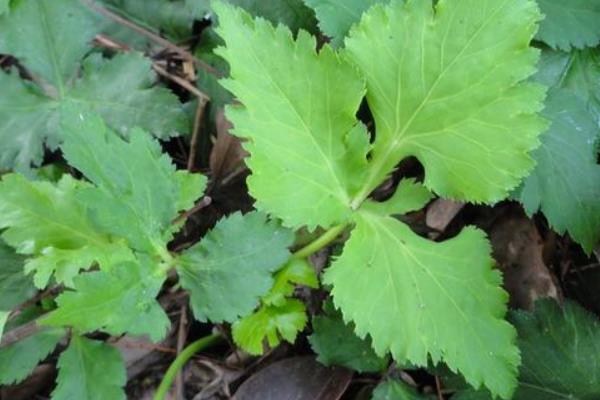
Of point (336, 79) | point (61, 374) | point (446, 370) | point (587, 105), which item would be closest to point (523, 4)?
point (336, 79)

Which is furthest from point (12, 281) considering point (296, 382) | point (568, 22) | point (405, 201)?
point (568, 22)

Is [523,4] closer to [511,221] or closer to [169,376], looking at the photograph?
[511,221]

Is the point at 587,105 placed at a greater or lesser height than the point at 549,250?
greater

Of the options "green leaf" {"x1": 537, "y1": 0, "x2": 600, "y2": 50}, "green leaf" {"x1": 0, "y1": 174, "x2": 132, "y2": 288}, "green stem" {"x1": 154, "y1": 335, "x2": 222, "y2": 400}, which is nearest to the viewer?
"green leaf" {"x1": 0, "y1": 174, "x2": 132, "y2": 288}

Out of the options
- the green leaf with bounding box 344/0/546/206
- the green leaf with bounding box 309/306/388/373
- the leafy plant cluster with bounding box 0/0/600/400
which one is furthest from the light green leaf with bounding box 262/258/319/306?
the green leaf with bounding box 344/0/546/206

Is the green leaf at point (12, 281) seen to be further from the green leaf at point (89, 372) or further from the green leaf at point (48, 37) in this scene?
the green leaf at point (48, 37)

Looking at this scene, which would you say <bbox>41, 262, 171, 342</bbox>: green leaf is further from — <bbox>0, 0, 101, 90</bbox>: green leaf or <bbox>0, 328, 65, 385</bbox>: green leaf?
<bbox>0, 0, 101, 90</bbox>: green leaf

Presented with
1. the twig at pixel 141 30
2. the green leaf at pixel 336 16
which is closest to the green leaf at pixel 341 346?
the green leaf at pixel 336 16
